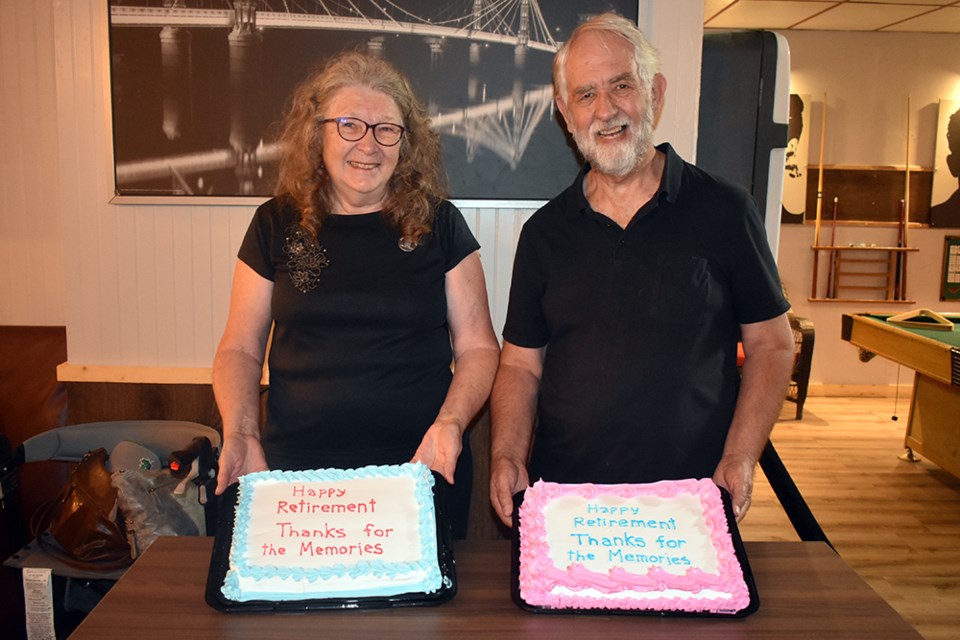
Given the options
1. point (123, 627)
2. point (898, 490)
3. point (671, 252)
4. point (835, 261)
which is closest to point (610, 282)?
point (671, 252)

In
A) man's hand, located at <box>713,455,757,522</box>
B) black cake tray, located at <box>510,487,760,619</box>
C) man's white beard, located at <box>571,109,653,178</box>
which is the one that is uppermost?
man's white beard, located at <box>571,109,653,178</box>

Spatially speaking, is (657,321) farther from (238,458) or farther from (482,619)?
(238,458)

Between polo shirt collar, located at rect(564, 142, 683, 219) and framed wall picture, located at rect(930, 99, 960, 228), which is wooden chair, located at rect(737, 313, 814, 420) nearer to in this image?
framed wall picture, located at rect(930, 99, 960, 228)

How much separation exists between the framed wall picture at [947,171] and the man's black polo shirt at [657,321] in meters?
5.51

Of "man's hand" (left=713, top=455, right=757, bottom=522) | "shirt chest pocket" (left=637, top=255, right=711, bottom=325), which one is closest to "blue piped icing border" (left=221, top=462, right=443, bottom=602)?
"man's hand" (left=713, top=455, right=757, bottom=522)

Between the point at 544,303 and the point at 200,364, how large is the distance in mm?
1410

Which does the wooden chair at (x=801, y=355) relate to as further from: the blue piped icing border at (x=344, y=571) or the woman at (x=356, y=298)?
the blue piped icing border at (x=344, y=571)

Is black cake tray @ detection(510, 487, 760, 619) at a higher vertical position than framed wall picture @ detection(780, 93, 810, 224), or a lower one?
lower

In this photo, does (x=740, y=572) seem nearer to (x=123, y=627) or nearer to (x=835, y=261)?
(x=123, y=627)

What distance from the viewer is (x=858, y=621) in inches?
A: 38.3

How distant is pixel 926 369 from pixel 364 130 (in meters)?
3.32

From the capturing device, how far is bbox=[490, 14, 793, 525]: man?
4.70 ft

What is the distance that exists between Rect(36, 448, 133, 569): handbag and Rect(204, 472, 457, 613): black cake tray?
102cm

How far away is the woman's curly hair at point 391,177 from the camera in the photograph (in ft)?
4.93
